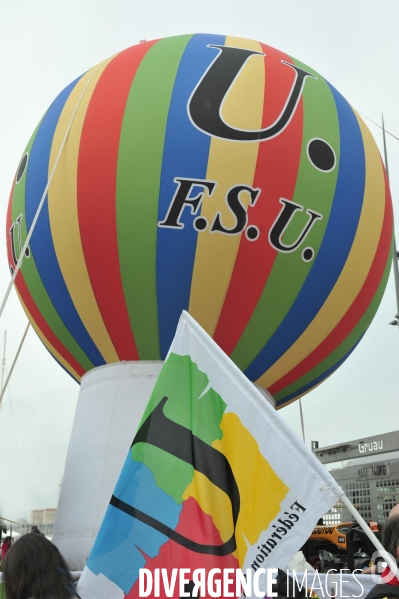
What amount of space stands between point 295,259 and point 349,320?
1.09 m

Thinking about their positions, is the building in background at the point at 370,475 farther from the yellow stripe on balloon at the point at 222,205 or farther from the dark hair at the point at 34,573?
the dark hair at the point at 34,573

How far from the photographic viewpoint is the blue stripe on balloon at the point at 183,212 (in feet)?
23.1

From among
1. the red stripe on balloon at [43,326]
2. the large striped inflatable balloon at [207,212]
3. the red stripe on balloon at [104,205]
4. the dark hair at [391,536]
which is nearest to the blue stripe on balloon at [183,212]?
the large striped inflatable balloon at [207,212]

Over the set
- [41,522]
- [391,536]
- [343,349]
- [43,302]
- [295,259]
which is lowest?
[391,536]

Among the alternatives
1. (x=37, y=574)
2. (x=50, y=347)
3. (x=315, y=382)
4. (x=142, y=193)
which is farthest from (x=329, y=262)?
(x=37, y=574)

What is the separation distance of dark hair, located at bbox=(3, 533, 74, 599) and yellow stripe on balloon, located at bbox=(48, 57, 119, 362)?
196 inches

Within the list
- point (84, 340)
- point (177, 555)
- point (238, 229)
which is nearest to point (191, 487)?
point (177, 555)

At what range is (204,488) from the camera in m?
3.29

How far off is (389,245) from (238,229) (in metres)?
2.17

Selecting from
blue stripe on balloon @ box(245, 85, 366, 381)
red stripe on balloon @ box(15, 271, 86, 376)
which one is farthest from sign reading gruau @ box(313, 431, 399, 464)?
red stripe on balloon @ box(15, 271, 86, 376)

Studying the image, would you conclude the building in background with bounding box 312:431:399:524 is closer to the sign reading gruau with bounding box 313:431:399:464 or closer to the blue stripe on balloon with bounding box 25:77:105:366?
the sign reading gruau with bounding box 313:431:399:464

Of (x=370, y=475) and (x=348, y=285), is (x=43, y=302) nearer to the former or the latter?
(x=348, y=285)

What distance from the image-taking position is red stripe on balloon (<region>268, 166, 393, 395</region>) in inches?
311

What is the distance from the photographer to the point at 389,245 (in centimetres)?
845
